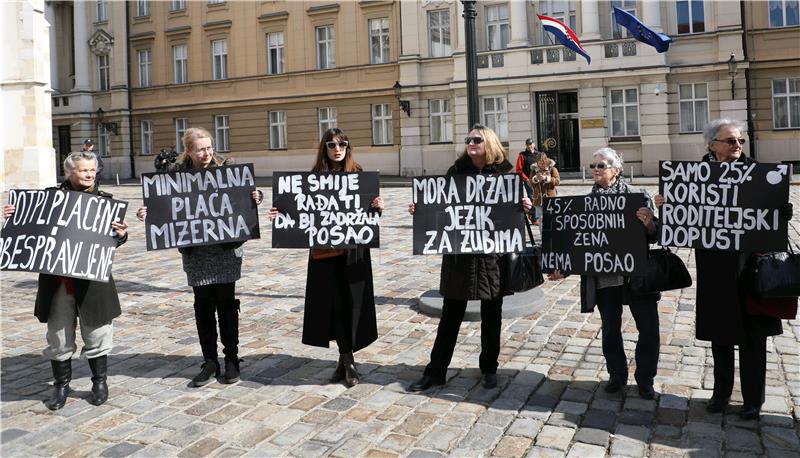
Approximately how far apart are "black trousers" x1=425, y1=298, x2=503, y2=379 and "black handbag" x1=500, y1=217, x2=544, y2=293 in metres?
0.16

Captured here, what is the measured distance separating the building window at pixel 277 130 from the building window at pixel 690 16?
63.2 feet

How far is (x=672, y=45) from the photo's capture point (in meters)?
29.7

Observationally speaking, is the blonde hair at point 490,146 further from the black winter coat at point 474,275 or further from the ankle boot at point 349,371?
the ankle boot at point 349,371

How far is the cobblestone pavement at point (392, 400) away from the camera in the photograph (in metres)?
4.45

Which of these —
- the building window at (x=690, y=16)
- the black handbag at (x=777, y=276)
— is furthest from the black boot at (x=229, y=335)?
the building window at (x=690, y=16)

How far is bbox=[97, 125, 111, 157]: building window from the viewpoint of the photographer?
1672 inches

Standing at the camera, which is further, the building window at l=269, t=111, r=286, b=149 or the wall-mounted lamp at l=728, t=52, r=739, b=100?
the building window at l=269, t=111, r=286, b=149

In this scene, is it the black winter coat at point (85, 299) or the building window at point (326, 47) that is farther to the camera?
the building window at point (326, 47)

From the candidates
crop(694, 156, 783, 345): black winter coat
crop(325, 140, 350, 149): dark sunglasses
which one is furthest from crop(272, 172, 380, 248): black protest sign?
crop(694, 156, 783, 345): black winter coat

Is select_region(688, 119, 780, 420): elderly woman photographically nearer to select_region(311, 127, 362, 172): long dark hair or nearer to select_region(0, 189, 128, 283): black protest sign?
select_region(311, 127, 362, 172): long dark hair

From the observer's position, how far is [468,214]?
220 inches

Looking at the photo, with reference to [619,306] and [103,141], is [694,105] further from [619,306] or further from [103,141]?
[103,141]

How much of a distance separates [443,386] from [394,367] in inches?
26.7

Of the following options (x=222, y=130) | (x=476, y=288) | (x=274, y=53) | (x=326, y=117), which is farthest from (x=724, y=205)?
(x=222, y=130)
